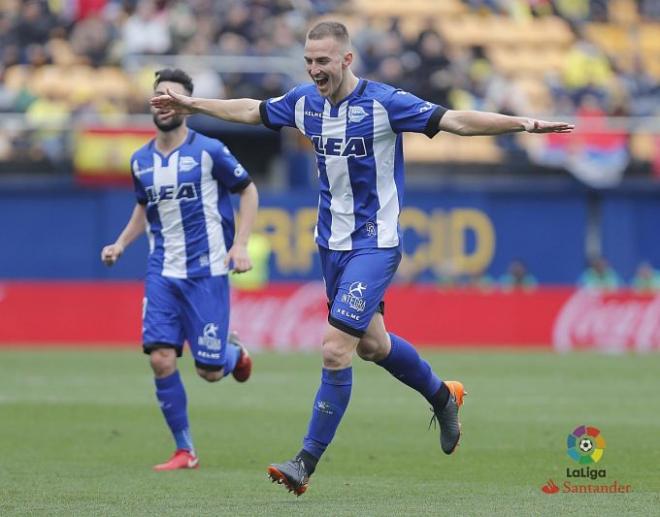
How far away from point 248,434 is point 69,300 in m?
11.1

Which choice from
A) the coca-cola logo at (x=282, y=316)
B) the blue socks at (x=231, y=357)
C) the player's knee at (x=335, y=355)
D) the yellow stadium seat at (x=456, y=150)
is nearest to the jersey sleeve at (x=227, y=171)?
the blue socks at (x=231, y=357)

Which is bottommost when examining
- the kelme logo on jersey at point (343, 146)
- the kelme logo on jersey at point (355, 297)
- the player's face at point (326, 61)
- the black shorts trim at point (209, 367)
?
the black shorts trim at point (209, 367)

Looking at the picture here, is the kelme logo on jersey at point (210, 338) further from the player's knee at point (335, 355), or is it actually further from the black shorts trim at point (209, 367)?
the player's knee at point (335, 355)

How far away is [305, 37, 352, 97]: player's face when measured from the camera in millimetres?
7609

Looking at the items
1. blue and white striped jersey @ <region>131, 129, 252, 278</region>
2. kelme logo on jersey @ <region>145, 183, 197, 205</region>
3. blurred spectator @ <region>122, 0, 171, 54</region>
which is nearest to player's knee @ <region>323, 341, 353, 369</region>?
blue and white striped jersey @ <region>131, 129, 252, 278</region>

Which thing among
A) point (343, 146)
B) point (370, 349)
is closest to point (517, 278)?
point (370, 349)

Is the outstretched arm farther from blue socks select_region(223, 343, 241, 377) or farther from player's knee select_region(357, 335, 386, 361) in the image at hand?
blue socks select_region(223, 343, 241, 377)

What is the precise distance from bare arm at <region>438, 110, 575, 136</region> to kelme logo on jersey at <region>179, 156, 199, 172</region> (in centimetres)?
249

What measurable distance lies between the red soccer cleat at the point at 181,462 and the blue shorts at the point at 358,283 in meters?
1.81

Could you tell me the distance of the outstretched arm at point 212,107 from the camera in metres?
7.97

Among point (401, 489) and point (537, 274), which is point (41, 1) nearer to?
point (537, 274)

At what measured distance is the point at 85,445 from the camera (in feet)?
33.8

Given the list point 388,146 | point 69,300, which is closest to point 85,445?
point 388,146

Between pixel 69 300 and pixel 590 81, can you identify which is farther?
pixel 590 81
